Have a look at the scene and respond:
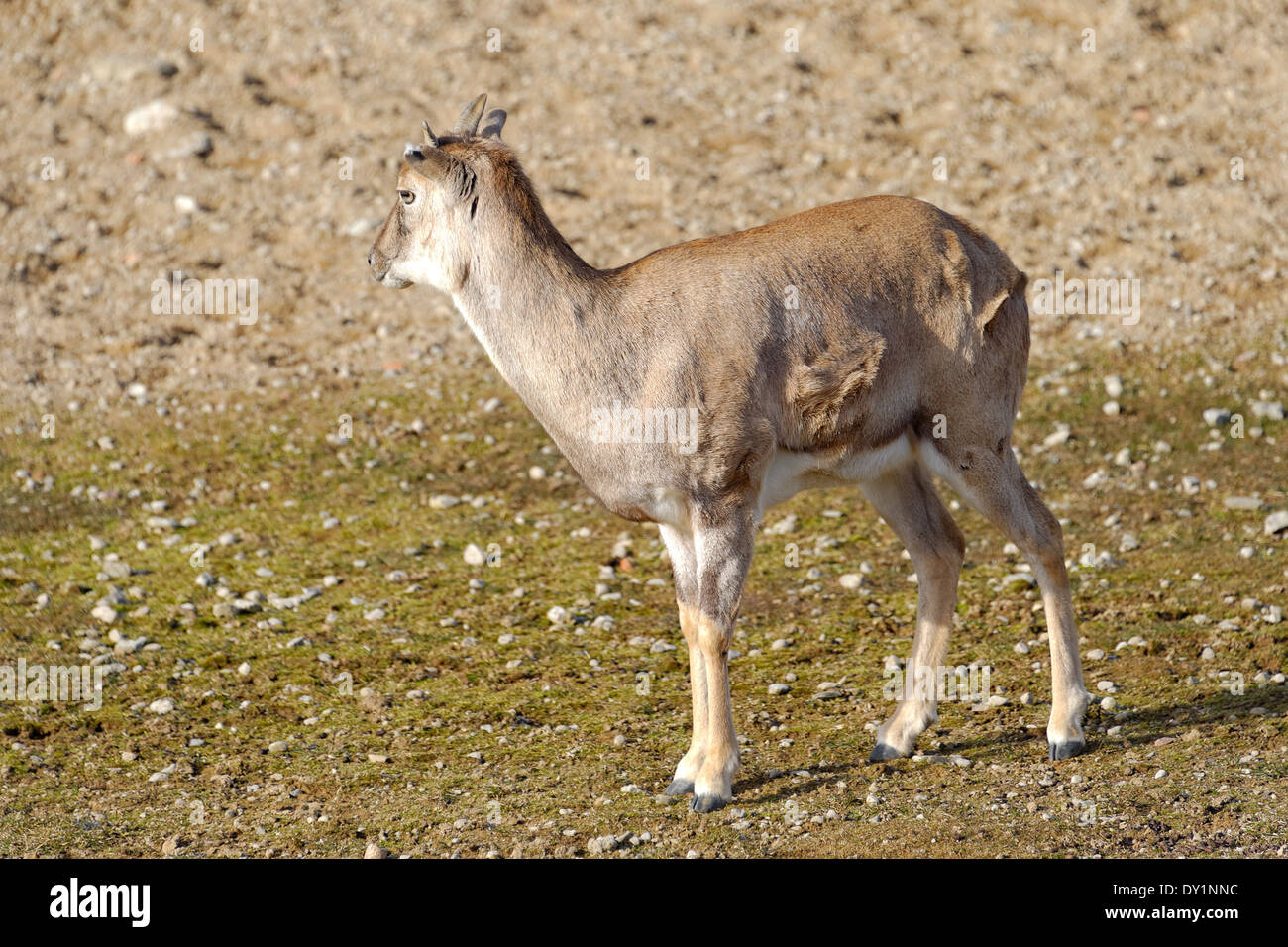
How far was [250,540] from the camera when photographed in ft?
43.2

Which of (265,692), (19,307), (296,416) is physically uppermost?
(19,307)

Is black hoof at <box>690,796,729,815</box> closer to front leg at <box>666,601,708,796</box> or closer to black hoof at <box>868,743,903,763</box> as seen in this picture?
front leg at <box>666,601,708,796</box>

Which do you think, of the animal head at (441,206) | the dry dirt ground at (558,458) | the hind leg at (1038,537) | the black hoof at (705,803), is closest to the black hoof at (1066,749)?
the hind leg at (1038,537)

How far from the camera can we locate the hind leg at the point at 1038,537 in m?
8.82

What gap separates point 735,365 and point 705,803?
2380 millimetres

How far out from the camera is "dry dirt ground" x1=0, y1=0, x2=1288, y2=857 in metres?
8.63

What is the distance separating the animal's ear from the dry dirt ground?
12.1ft

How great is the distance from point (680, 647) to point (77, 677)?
4.20 m

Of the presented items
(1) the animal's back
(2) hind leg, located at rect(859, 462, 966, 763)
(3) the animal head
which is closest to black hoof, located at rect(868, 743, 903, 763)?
(2) hind leg, located at rect(859, 462, 966, 763)

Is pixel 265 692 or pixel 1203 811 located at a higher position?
pixel 265 692

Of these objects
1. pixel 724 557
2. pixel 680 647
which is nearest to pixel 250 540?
pixel 680 647

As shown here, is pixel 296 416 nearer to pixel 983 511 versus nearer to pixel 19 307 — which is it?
pixel 19 307

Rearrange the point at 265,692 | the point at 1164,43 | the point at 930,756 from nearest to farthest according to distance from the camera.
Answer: the point at 930,756 → the point at 265,692 → the point at 1164,43

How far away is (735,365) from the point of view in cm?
848
